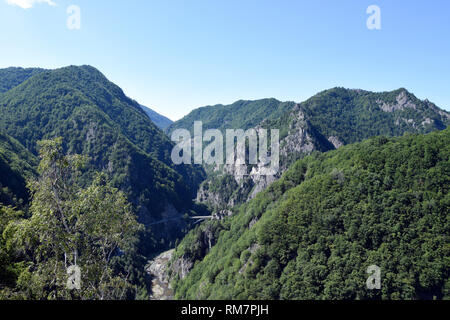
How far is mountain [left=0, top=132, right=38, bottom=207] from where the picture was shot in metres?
78.9

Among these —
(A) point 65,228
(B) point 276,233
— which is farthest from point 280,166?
(A) point 65,228

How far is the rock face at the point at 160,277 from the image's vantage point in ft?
283

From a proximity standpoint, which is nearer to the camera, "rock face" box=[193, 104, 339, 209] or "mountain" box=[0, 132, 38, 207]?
"mountain" box=[0, 132, 38, 207]

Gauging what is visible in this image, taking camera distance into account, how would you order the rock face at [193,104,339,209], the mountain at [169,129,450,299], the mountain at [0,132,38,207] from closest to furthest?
the mountain at [169,129,450,299] → the mountain at [0,132,38,207] → the rock face at [193,104,339,209]

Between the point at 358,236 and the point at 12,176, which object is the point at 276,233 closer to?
the point at 358,236

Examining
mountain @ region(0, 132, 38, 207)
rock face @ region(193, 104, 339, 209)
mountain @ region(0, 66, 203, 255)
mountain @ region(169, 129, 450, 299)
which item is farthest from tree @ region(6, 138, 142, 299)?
rock face @ region(193, 104, 339, 209)

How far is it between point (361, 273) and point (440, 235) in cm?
1585

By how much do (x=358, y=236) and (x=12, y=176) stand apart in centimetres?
10459

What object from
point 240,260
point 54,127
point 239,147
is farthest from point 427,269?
point 54,127

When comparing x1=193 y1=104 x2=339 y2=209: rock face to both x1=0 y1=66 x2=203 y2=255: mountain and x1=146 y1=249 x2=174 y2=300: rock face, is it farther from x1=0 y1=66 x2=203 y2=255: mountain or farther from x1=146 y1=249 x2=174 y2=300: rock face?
x1=146 y1=249 x2=174 y2=300: rock face

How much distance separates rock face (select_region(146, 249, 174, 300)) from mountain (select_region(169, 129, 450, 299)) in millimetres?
18177

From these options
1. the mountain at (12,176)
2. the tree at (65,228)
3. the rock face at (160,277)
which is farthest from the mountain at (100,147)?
the tree at (65,228)

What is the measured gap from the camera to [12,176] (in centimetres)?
8988
